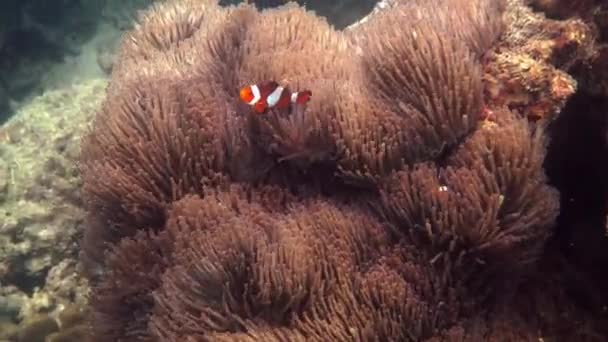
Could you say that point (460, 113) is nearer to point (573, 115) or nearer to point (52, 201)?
point (573, 115)

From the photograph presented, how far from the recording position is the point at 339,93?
10.2 feet

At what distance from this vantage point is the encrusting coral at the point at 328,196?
2.68 meters

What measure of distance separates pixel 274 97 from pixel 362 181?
0.68m

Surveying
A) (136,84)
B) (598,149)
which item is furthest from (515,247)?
(136,84)

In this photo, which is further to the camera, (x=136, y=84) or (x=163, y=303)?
(x=136, y=84)

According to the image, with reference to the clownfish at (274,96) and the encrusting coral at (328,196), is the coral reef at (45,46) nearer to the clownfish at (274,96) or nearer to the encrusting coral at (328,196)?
the encrusting coral at (328,196)

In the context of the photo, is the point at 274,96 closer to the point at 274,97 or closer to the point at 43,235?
the point at 274,97

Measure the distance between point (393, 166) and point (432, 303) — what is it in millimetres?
717

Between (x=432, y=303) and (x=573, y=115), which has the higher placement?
(x=573, y=115)

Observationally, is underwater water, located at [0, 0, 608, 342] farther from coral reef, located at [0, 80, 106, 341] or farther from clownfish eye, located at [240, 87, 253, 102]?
coral reef, located at [0, 80, 106, 341]

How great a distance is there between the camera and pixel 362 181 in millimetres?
3025

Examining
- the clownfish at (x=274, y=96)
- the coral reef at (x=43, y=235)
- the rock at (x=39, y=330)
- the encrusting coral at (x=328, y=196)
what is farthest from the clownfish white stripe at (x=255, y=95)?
the rock at (x=39, y=330)

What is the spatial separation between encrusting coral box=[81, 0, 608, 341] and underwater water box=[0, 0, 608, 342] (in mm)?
10

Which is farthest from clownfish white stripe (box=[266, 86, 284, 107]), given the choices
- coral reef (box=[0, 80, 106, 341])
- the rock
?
the rock
